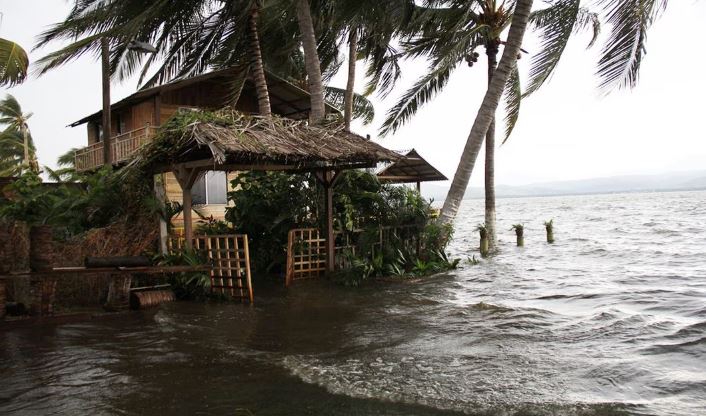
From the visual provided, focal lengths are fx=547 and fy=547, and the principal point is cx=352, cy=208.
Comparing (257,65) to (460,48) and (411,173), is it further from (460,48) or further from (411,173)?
(411,173)

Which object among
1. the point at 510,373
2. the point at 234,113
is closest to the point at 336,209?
the point at 234,113

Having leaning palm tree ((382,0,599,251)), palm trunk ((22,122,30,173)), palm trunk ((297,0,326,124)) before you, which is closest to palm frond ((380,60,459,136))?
leaning palm tree ((382,0,599,251))

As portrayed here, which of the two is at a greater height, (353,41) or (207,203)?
(353,41)

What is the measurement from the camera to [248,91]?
21.8m

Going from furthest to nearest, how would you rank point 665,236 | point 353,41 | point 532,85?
point 665,236
point 353,41
point 532,85

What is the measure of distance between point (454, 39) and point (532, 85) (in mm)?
3014

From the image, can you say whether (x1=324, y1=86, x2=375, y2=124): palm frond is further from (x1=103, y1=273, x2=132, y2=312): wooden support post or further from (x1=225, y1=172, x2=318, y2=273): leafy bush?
(x1=103, y1=273, x2=132, y2=312): wooden support post

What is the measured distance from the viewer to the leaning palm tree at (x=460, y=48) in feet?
52.2

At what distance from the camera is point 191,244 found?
34.5ft

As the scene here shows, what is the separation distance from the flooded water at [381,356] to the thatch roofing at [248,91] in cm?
1013

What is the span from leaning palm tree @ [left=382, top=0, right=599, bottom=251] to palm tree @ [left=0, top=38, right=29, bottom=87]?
10.1m

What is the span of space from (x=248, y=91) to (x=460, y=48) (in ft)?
31.8

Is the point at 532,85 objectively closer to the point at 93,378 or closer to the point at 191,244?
the point at 191,244

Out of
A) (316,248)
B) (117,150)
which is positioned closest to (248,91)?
(117,150)
